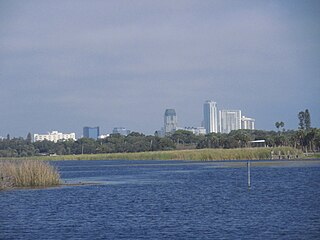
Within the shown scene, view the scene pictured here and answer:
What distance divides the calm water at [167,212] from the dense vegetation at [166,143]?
68.7 m

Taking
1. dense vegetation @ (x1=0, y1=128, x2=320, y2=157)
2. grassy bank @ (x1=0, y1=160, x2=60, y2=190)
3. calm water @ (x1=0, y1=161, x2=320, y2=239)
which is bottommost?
calm water @ (x1=0, y1=161, x2=320, y2=239)

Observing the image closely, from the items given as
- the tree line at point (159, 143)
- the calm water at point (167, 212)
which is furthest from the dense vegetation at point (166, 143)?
the calm water at point (167, 212)

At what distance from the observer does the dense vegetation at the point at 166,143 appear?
118 meters

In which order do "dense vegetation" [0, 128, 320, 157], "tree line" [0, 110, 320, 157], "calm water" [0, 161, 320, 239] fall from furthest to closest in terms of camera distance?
"tree line" [0, 110, 320, 157]
"dense vegetation" [0, 128, 320, 157]
"calm water" [0, 161, 320, 239]

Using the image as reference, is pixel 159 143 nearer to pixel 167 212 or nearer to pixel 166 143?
pixel 166 143

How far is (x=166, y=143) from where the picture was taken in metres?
161

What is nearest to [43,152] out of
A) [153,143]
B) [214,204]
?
[153,143]

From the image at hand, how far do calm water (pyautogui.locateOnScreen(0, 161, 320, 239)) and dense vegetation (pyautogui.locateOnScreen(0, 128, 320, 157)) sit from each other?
6868 centimetres

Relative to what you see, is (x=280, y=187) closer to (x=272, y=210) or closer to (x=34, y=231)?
(x=272, y=210)

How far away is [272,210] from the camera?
105 ft

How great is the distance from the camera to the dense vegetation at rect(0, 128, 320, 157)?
11750 cm

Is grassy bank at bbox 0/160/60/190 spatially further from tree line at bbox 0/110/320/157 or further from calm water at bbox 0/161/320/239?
tree line at bbox 0/110/320/157

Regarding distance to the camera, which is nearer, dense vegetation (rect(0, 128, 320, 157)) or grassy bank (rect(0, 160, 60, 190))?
grassy bank (rect(0, 160, 60, 190))

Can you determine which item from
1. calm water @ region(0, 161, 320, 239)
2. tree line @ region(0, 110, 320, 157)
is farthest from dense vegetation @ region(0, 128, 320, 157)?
calm water @ region(0, 161, 320, 239)
